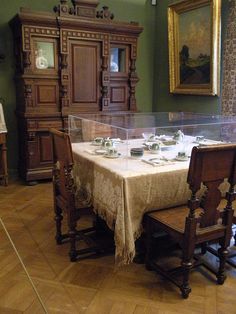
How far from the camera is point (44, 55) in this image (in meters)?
4.21

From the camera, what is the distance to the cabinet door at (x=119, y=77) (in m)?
4.63

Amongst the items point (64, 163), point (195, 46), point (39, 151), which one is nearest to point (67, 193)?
point (64, 163)

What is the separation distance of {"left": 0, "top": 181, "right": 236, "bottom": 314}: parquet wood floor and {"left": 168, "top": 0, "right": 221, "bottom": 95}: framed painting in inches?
105

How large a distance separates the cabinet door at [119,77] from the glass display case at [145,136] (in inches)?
58.2

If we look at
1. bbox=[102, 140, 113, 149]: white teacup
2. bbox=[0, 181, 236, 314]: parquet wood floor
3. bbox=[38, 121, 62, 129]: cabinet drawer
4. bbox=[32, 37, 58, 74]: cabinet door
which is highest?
bbox=[32, 37, 58, 74]: cabinet door

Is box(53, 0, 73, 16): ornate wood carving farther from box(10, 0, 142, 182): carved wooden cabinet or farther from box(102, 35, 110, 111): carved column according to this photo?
box(102, 35, 110, 111): carved column

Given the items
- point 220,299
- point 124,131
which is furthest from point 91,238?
point 220,299

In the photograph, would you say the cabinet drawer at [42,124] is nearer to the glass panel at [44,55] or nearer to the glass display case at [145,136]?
the glass panel at [44,55]

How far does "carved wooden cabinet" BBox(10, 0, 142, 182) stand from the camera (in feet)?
13.2

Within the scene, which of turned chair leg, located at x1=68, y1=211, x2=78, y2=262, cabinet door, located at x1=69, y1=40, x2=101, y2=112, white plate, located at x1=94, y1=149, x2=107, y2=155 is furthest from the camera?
cabinet door, located at x1=69, y1=40, x2=101, y2=112

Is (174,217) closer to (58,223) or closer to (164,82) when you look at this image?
(58,223)

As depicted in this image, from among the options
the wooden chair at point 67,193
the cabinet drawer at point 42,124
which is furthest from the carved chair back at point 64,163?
the cabinet drawer at point 42,124

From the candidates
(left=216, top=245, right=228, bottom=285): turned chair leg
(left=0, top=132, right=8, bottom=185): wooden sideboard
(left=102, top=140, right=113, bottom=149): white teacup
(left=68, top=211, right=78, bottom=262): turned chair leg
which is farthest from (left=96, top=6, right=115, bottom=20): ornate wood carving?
(left=216, top=245, right=228, bottom=285): turned chair leg

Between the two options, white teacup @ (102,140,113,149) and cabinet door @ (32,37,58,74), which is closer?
white teacup @ (102,140,113,149)
